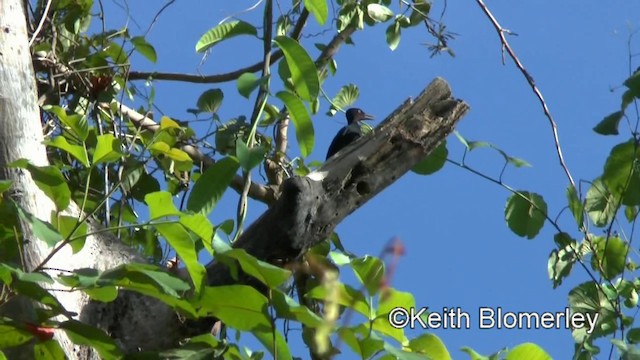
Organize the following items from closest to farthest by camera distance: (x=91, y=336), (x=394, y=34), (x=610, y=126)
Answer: (x=91, y=336), (x=610, y=126), (x=394, y=34)

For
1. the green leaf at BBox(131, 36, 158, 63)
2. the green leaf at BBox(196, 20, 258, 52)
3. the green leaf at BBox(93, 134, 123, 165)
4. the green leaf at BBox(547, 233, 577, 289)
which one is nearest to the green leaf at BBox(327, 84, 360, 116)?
the green leaf at BBox(131, 36, 158, 63)

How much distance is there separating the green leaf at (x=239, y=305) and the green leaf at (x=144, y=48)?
1.49m

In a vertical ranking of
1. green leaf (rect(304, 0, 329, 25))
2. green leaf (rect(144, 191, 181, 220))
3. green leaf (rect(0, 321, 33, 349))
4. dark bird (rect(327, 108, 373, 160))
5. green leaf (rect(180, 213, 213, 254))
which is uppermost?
dark bird (rect(327, 108, 373, 160))

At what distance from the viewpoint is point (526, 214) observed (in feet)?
7.58

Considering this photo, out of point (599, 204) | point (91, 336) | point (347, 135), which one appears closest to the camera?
point (91, 336)

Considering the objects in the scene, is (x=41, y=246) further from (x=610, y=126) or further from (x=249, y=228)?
(x=610, y=126)

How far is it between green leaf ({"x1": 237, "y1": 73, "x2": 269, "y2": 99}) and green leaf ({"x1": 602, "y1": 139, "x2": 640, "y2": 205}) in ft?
2.26

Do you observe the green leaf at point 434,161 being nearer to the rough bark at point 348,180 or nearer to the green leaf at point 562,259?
the rough bark at point 348,180

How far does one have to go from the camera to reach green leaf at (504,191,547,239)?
7.55ft

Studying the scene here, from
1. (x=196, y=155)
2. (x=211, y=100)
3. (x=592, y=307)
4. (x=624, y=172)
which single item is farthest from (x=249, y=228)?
(x=211, y=100)

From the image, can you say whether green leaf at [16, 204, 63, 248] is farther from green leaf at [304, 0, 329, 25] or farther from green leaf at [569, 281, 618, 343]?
green leaf at [569, 281, 618, 343]

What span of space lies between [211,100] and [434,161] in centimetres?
106

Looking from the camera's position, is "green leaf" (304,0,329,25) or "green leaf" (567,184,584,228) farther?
"green leaf" (567,184,584,228)

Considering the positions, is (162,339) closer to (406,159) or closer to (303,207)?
(303,207)
